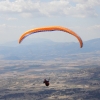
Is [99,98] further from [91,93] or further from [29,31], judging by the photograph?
[29,31]

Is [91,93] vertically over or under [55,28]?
under

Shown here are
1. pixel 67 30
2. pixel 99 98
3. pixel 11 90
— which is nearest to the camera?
pixel 67 30

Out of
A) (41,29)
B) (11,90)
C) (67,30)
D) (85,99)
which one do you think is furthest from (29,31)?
(11,90)

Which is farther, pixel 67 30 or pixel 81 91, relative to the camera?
pixel 81 91

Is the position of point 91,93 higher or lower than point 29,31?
lower

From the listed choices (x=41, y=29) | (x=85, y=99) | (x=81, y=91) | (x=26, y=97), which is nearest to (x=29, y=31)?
(x=41, y=29)

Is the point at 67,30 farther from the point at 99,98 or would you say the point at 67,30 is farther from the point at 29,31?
the point at 99,98

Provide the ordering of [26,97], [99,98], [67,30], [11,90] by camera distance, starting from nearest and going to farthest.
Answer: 1. [67,30]
2. [99,98]
3. [26,97]
4. [11,90]

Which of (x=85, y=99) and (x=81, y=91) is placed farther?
(x=81, y=91)

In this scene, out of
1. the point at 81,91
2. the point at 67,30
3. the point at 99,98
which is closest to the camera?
the point at 67,30
